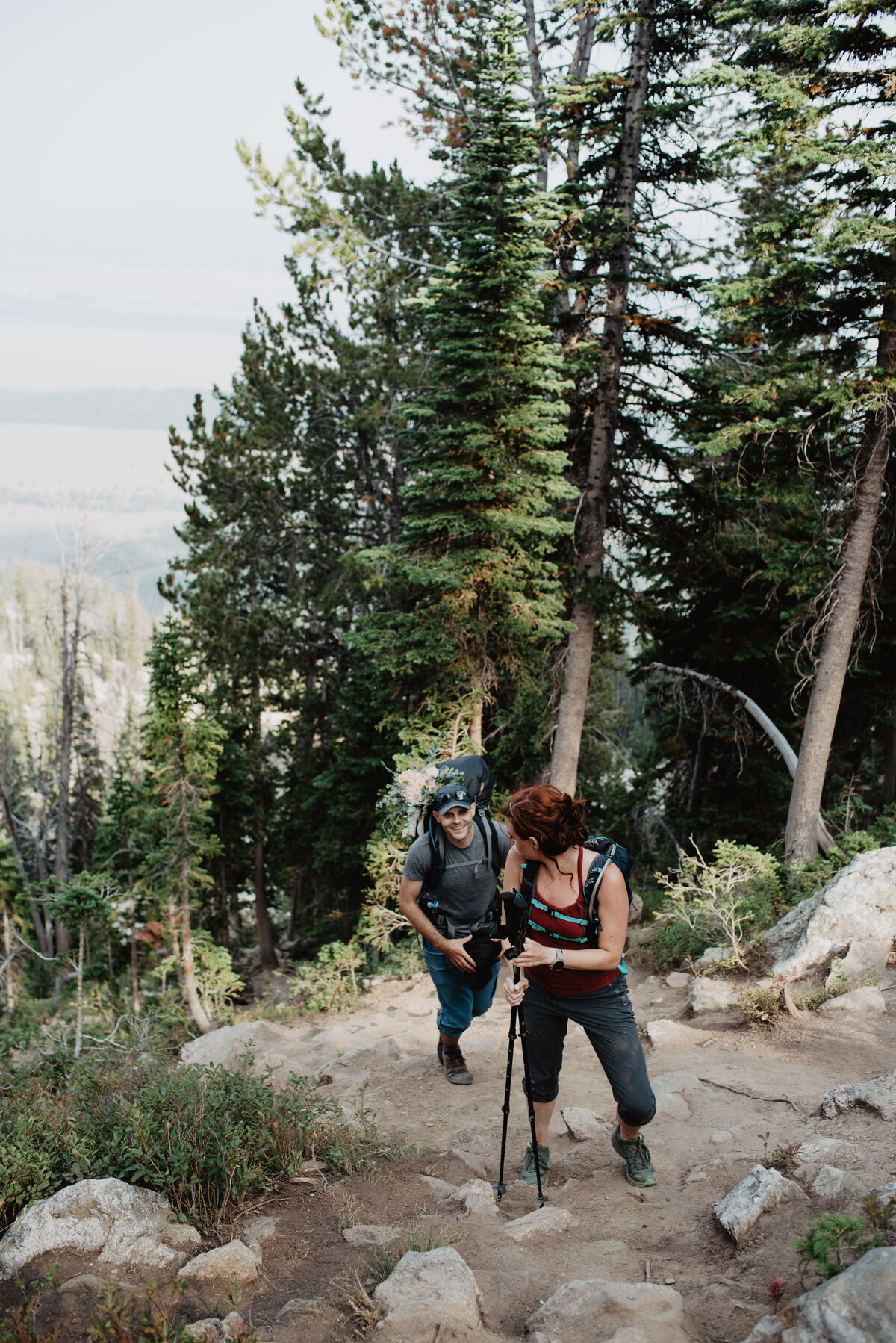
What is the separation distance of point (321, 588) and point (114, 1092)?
51.9ft

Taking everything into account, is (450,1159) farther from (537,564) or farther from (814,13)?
(814,13)

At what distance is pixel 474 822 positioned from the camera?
5430 millimetres

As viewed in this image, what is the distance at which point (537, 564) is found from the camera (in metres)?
11.5

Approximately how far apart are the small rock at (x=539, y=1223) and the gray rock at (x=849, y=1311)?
1.31m

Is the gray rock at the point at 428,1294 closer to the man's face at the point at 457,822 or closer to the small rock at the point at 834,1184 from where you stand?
the small rock at the point at 834,1184

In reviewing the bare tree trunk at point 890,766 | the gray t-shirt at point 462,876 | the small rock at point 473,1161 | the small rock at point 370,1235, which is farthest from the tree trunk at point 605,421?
the small rock at point 370,1235

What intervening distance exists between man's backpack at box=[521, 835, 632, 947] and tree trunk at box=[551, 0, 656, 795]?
8.36m

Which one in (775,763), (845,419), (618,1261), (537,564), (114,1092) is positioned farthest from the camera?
(775,763)

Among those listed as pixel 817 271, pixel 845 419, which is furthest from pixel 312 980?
pixel 817 271

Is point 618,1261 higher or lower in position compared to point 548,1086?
lower

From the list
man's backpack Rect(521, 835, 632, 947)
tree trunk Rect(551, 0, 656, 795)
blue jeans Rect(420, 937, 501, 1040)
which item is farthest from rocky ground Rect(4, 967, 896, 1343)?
tree trunk Rect(551, 0, 656, 795)

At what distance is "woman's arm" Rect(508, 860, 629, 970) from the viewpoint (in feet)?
12.3

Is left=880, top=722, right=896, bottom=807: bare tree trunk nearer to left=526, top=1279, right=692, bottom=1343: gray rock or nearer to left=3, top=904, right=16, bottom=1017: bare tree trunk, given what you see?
left=526, top=1279, right=692, bottom=1343: gray rock

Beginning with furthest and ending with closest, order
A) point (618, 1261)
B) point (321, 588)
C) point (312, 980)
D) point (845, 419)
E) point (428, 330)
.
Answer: point (321, 588) < point (428, 330) < point (312, 980) < point (845, 419) < point (618, 1261)
